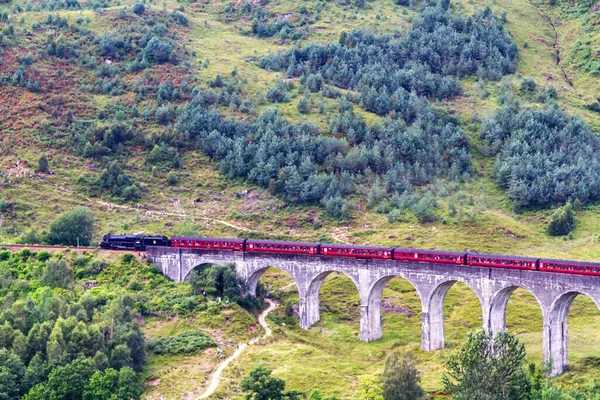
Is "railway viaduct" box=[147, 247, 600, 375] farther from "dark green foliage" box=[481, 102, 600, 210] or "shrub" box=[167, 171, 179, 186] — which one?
"dark green foliage" box=[481, 102, 600, 210]

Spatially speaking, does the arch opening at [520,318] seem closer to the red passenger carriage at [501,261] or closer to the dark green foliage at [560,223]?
the red passenger carriage at [501,261]

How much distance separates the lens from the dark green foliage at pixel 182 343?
7931cm

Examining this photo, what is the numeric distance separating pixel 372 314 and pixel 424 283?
659 centimetres

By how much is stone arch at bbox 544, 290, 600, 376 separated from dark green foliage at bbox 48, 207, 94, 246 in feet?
172

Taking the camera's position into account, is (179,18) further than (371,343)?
Yes

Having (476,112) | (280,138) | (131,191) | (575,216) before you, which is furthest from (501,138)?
(131,191)

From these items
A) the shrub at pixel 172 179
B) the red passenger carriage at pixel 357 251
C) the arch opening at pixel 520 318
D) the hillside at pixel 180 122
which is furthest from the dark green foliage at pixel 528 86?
the red passenger carriage at pixel 357 251

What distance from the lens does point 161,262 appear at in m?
95.1

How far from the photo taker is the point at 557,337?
244 feet

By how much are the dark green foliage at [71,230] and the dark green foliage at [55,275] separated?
12134mm

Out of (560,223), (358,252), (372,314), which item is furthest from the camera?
(560,223)

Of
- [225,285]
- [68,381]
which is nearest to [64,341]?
[68,381]

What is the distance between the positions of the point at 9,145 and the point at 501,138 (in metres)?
68.3

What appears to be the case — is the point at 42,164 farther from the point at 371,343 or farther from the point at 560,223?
the point at 560,223
